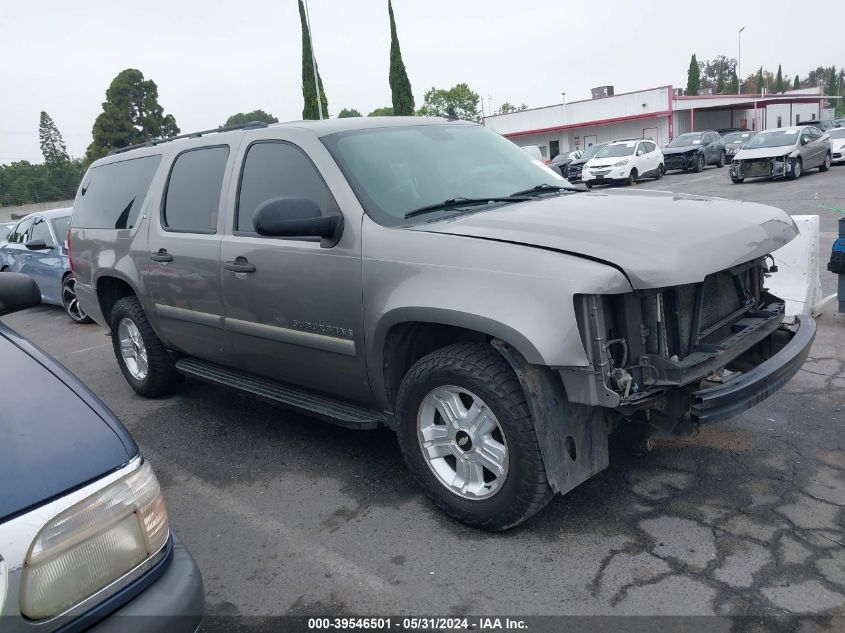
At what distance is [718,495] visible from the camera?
11.4ft

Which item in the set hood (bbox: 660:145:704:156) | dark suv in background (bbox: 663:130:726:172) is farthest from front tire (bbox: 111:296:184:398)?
hood (bbox: 660:145:704:156)

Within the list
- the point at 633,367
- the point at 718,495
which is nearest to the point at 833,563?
the point at 718,495

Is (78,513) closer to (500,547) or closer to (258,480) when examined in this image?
(500,547)

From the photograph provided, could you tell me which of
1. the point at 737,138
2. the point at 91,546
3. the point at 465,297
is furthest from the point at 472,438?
the point at 737,138

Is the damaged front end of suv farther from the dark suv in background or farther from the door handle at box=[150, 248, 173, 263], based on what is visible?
the dark suv in background

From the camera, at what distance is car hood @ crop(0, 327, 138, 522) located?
178cm

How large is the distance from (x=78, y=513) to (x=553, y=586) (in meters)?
1.87

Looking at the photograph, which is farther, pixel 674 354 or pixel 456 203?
pixel 456 203

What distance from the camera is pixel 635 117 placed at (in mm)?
47312

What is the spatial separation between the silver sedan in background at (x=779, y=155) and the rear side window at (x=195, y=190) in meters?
19.1

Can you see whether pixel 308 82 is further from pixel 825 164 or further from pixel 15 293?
pixel 15 293

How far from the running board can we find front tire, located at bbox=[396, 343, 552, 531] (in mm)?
312

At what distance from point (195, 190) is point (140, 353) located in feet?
5.41

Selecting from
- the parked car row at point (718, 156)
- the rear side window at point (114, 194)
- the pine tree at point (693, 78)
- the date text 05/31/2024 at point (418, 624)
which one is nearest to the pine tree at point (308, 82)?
the parked car row at point (718, 156)
